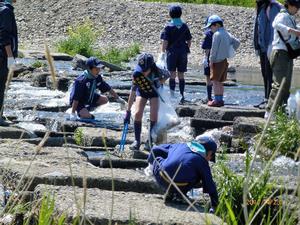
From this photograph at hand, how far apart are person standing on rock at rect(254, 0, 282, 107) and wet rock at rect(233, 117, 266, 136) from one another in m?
1.17

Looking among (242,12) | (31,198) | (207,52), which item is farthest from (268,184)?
(242,12)

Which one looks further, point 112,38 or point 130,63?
point 112,38

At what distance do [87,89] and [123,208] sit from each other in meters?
6.57

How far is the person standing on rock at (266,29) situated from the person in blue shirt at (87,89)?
2.00 m

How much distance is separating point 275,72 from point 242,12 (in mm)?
30132

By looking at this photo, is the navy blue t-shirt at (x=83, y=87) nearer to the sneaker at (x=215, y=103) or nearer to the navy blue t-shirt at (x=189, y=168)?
the sneaker at (x=215, y=103)

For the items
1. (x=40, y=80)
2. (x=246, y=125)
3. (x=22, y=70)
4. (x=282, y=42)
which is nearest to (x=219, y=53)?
(x=282, y=42)

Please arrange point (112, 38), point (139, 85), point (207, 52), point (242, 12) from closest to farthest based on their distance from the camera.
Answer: point (139, 85) < point (207, 52) < point (112, 38) < point (242, 12)

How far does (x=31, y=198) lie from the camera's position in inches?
237

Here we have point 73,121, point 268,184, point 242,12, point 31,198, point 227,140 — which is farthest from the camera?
point 242,12

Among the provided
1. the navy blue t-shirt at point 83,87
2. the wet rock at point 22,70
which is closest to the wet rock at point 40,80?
the wet rock at point 22,70

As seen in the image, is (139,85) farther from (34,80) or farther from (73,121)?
(34,80)

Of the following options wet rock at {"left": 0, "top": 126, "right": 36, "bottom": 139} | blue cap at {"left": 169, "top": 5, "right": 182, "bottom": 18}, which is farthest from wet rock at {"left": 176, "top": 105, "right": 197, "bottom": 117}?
wet rock at {"left": 0, "top": 126, "right": 36, "bottom": 139}

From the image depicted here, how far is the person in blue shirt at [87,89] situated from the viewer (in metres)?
12.1
